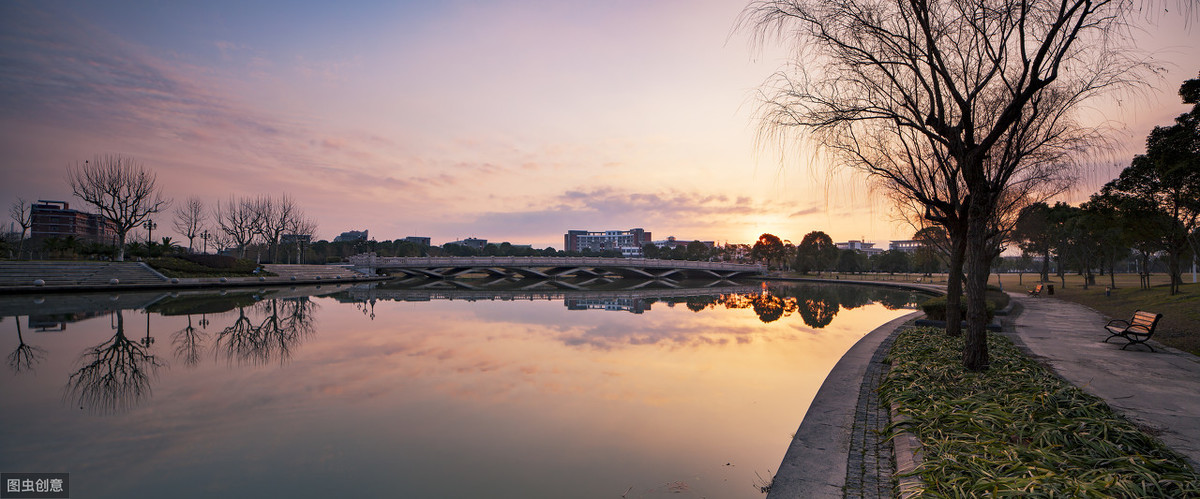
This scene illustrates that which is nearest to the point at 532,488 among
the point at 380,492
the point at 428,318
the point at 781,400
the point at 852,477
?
the point at 380,492

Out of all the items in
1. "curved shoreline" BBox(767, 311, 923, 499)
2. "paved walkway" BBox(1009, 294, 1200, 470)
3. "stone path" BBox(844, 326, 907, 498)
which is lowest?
"curved shoreline" BBox(767, 311, 923, 499)

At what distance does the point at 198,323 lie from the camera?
16922 mm

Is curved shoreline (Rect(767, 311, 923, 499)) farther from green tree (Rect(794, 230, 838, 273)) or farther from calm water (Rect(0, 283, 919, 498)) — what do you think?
green tree (Rect(794, 230, 838, 273))

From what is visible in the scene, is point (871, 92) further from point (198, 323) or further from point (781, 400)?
point (198, 323)

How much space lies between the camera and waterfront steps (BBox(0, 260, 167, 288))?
3008 centimetres

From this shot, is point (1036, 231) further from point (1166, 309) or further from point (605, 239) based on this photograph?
point (605, 239)

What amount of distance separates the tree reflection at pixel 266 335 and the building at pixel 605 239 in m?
160

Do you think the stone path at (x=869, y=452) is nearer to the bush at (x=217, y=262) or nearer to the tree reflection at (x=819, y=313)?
the tree reflection at (x=819, y=313)

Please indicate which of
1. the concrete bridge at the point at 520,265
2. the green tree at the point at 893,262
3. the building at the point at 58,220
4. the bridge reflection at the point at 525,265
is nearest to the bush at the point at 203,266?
the concrete bridge at the point at 520,265

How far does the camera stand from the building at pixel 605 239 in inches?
7224

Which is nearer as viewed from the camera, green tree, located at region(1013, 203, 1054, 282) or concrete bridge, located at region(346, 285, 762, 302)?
green tree, located at region(1013, 203, 1054, 282)

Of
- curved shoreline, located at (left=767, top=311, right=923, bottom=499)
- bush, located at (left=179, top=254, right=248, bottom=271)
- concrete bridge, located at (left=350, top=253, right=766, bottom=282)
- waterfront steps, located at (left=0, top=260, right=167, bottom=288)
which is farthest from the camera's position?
concrete bridge, located at (left=350, top=253, right=766, bottom=282)

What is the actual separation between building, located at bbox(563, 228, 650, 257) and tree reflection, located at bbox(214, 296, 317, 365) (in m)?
160

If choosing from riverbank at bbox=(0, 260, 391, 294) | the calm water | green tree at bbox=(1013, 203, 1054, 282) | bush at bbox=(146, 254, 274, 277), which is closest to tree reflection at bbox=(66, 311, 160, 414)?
the calm water
